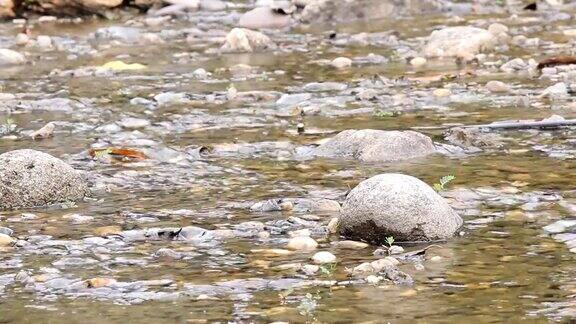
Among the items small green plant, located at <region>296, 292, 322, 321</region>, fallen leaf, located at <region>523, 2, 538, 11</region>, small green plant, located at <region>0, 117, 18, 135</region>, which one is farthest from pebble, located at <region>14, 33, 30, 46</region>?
small green plant, located at <region>296, 292, 322, 321</region>

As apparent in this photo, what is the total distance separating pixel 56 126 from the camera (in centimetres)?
845

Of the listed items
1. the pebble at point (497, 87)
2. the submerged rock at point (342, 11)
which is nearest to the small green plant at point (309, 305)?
the pebble at point (497, 87)

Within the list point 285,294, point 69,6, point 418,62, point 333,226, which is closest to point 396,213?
point 333,226

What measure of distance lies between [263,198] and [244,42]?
6.73 metres

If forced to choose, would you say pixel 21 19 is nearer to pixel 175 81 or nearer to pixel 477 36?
pixel 175 81

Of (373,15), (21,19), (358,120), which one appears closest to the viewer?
(358,120)

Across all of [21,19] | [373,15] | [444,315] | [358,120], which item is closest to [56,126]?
[358,120]

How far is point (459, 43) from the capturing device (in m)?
11.2

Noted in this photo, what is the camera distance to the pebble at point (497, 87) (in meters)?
9.16

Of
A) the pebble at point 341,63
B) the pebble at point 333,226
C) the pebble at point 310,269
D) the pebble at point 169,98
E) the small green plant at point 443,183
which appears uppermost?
the pebble at point 310,269

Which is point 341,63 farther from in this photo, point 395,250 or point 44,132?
point 395,250

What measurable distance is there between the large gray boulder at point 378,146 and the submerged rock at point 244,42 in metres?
5.49

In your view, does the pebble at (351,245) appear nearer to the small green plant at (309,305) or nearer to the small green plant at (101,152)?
the small green plant at (309,305)

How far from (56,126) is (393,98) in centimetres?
262
